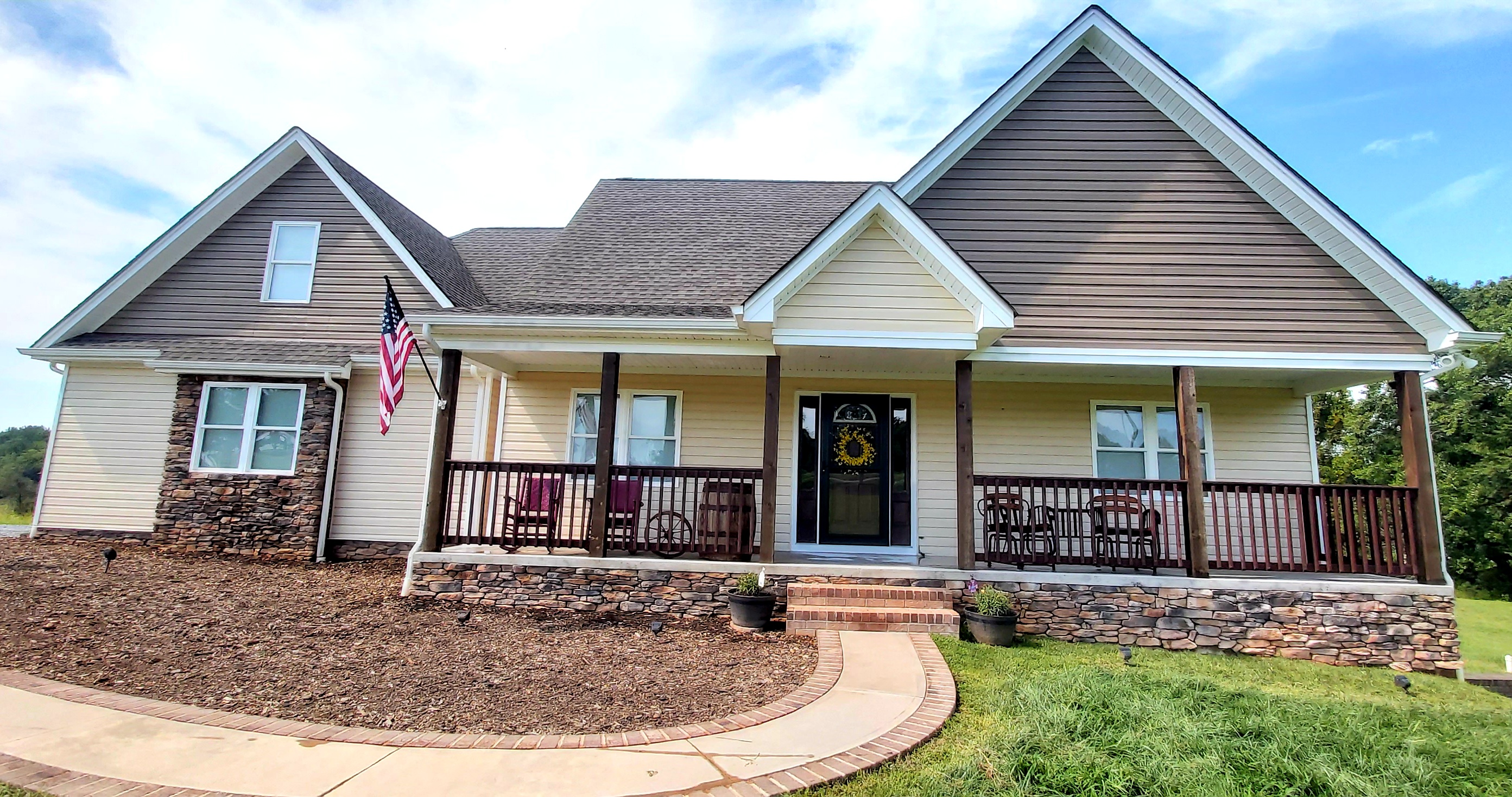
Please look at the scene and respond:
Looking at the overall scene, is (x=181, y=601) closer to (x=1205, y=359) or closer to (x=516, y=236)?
(x=516, y=236)

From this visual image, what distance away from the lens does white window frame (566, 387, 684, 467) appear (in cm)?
1007

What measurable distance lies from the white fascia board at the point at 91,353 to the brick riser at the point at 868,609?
10915 mm

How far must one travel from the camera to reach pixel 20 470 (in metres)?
31.6

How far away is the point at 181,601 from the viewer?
7.25m

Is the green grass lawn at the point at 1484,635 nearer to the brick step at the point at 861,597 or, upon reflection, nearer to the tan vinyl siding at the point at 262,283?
the brick step at the point at 861,597

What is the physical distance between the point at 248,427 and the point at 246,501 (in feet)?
3.71

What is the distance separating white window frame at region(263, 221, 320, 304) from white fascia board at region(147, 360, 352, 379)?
1452 millimetres

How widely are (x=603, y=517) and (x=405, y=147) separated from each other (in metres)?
9.13

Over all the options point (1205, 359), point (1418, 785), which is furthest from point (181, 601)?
point (1205, 359)

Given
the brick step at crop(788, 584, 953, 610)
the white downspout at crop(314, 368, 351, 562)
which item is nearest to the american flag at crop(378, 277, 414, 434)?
the white downspout at crop(314, 368, 351, 562)

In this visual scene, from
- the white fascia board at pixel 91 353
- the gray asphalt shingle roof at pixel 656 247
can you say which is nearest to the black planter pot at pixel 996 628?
the gray asphalt shingle roof at pixel 656 247

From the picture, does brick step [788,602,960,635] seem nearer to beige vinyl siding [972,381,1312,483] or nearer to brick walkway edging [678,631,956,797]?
brick walkway edging [678,631,956,797]

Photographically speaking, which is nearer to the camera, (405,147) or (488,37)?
(488,37)

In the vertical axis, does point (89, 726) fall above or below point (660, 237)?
below
